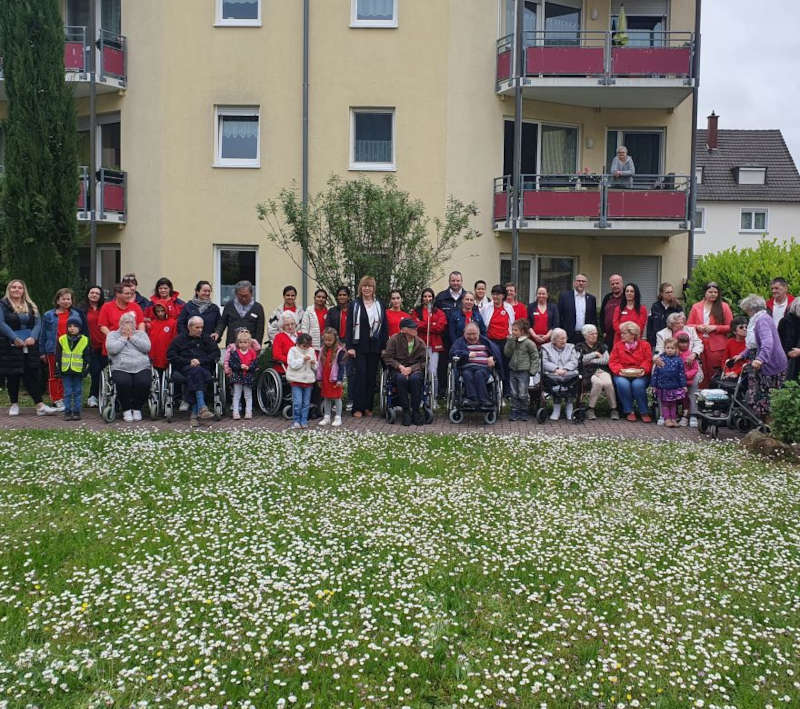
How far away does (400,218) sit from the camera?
14086 mm

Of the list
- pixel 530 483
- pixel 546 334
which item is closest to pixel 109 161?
pixel 546 334

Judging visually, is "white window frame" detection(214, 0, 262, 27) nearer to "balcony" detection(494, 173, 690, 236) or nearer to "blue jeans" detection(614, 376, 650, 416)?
"balcony" detection(494, 173, 690, 236)

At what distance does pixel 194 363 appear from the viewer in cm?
1224

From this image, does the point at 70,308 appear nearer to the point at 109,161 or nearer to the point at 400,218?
the point at 400,218

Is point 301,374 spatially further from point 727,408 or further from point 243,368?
point 727,408

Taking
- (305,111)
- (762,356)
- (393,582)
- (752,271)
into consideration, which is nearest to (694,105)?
(752,271)

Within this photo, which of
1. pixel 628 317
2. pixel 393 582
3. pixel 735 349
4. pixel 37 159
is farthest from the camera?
pixel 37 159

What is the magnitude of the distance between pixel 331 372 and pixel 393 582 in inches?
269

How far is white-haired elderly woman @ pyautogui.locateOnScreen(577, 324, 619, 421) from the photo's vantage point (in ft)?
43.0

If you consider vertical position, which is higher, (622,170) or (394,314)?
(622,170)

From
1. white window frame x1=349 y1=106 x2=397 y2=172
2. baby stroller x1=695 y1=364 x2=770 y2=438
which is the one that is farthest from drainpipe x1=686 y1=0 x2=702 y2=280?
baby stroller x1=695 y1=364 x2=770 y2=438

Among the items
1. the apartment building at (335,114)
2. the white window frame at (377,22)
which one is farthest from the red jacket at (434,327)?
the white window frame at (377,22)

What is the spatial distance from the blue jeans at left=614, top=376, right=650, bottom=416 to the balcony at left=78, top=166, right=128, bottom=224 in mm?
13047

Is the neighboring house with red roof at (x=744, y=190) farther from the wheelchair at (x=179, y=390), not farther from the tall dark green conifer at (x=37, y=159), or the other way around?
the wheelchair at (x=179, y=390)
